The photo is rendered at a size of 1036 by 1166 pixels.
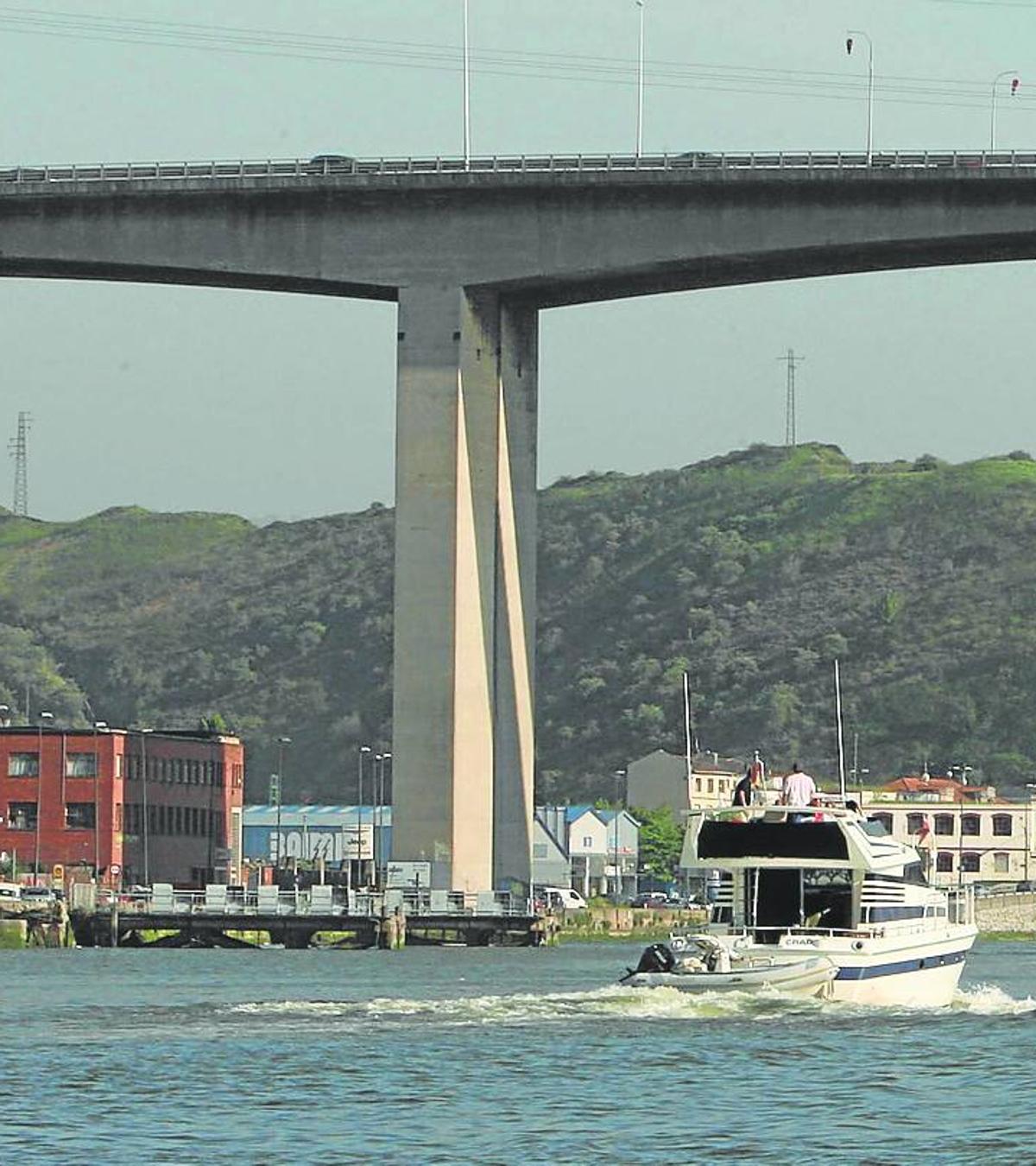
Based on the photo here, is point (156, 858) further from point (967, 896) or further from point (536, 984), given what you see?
point (967, 896)

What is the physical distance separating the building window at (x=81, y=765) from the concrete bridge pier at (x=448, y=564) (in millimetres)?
48186

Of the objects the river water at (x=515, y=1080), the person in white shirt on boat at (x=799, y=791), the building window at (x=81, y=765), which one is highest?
the building window at (x=81, y=765)

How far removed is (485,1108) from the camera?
183 ft

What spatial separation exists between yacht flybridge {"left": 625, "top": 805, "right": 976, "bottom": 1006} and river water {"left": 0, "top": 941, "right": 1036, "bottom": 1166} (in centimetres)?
69

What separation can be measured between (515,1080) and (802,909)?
16.5 meters

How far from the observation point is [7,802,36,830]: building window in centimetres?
18462

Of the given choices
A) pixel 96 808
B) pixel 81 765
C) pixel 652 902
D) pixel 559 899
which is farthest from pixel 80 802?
pixel 652 902

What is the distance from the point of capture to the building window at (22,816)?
18462cm

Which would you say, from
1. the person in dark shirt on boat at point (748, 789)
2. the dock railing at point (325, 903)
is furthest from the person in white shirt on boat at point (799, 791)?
the dock railing at point (325, 903)

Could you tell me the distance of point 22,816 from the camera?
184750mm

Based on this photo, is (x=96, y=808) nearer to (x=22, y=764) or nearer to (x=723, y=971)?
(x=22, y=764)

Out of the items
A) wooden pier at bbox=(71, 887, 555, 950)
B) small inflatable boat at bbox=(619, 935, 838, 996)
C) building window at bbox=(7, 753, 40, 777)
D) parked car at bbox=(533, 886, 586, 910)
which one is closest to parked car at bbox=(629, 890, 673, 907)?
parked car at bbox=(533, 886, 586, 910)

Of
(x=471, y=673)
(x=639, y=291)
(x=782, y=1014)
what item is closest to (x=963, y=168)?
(x=639, y=291)

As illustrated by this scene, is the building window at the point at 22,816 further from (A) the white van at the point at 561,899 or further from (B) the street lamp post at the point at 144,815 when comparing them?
(A) the white van at the point at 561,899
